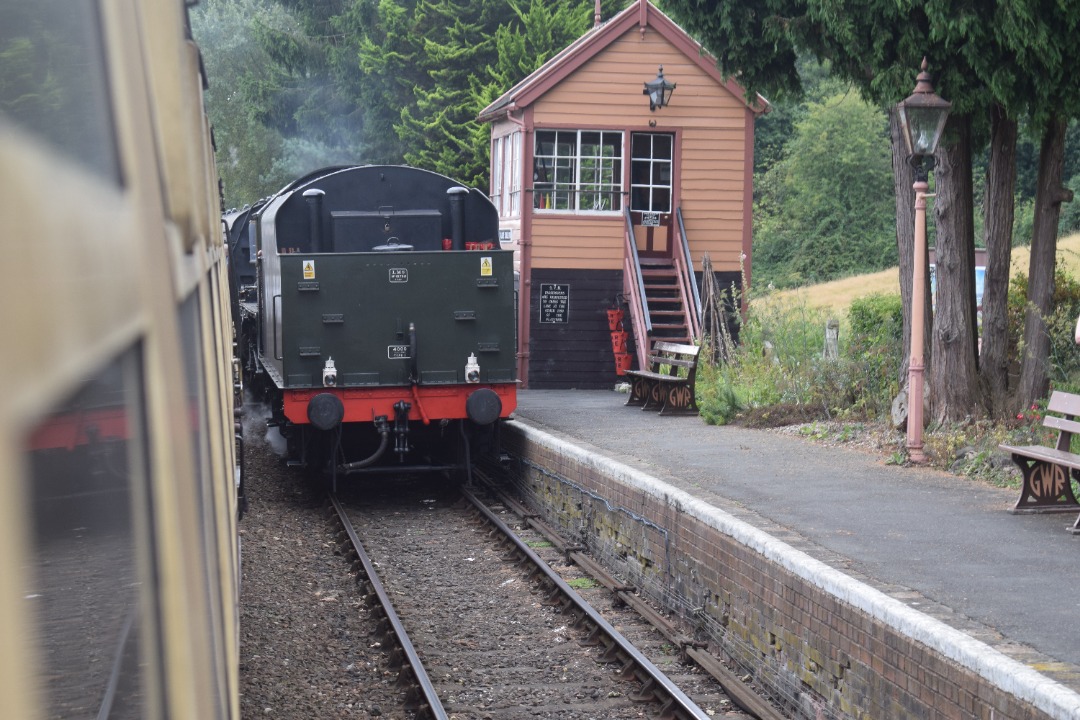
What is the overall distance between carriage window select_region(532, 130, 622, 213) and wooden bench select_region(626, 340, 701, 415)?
385 centimetres

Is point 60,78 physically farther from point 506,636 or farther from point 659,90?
point 659,90

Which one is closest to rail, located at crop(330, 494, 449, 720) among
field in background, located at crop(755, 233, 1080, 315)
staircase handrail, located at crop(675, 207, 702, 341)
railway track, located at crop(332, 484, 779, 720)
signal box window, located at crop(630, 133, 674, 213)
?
railway track, located at crop(332, 484, 779, 720)

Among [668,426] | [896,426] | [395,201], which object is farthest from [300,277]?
[896,426]

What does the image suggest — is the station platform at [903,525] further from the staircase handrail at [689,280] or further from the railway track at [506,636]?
the staircase handrail at [689,280]

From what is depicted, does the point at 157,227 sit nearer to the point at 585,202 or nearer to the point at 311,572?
the point at 311,572

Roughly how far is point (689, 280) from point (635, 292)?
0.88m

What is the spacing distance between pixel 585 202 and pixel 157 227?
19.3 metres

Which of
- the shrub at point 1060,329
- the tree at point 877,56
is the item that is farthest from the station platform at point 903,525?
the shrub at point 1060,329

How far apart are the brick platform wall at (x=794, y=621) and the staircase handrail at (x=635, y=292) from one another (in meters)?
8.56

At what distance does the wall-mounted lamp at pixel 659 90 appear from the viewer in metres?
19.5

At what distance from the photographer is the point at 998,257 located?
11.8 meters

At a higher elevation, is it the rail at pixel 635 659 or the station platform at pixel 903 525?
the station platform at pixel 903 525

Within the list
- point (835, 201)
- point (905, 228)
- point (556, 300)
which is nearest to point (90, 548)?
point (905, 228)

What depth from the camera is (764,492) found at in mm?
9578
